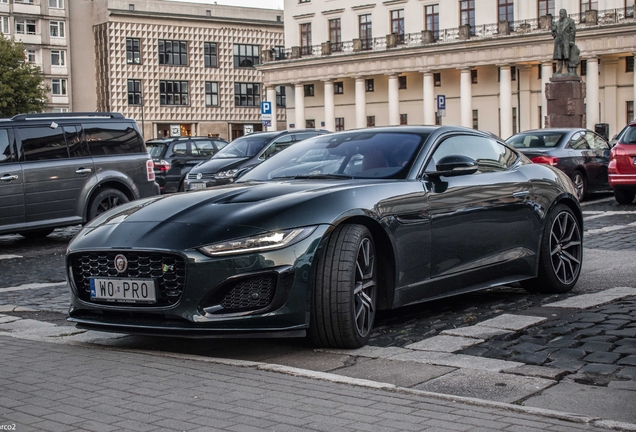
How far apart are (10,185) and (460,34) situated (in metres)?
57.4

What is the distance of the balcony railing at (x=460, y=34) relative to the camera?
60750 millimetres

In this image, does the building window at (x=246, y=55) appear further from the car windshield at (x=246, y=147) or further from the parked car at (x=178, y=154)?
the car windshield at (x=246, y=147)

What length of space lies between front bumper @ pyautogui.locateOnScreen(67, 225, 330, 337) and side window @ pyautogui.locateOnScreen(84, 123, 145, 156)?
9.43 m

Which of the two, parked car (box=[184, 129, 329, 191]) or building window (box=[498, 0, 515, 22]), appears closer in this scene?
parked car (box=[184, 129, 329, 191])

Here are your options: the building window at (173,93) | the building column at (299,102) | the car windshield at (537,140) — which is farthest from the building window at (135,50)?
the car windshield at (537,140)

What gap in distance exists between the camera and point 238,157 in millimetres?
21000

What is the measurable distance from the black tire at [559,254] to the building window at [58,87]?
278 ft

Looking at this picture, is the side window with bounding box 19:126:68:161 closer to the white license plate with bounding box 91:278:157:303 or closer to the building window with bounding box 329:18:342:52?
the white license plate with bounding box 91:278:157:303

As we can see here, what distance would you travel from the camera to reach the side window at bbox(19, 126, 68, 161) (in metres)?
13.9

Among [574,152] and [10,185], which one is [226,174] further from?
[574,152]

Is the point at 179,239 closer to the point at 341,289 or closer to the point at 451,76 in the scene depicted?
the point at 341,289

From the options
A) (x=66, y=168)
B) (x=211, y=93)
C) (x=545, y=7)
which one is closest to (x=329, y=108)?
(x=211, y=93)

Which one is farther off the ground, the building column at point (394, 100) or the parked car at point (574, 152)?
the building column at point (394, 100)

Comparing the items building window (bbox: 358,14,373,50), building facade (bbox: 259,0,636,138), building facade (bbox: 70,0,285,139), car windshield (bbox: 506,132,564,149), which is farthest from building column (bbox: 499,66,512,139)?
car windshield (bbox: 506,132,564,149)
